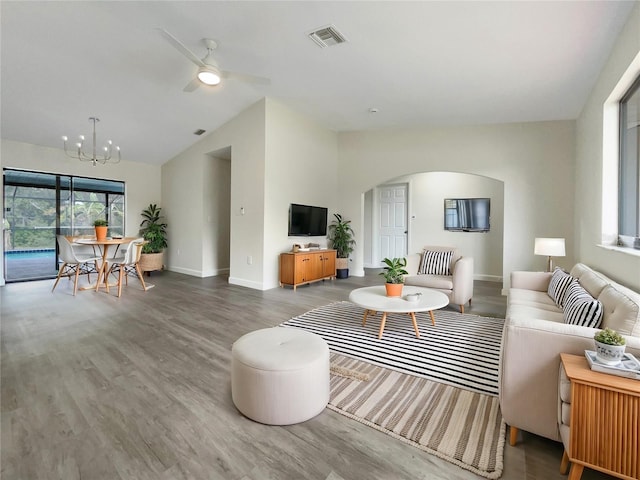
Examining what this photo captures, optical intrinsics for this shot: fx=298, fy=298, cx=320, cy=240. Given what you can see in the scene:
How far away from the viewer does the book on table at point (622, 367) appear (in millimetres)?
1206

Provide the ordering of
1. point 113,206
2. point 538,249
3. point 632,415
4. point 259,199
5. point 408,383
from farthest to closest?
point 113,206, point 259,199, point 538,249, point 408,383, point 632,415

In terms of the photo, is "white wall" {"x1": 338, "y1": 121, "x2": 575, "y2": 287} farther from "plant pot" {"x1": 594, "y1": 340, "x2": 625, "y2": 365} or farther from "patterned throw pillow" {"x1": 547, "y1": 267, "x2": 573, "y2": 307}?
"plant pot" {"x1": 594, "y1": 340, "x2": 625, "y2": 365}

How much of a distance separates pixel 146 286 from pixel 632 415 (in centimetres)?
595

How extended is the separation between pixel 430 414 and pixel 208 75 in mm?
3768

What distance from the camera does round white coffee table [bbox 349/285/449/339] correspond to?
2.79 m

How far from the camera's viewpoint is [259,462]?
141cm

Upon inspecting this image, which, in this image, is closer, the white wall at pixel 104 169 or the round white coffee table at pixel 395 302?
the round white coffee table at pixel 395 302

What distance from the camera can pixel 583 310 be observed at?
1908 millimetres

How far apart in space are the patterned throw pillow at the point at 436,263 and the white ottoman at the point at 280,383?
2.99 m

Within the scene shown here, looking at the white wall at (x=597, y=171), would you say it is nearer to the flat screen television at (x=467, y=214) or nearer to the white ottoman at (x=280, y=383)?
the flat screen television at (x=467, y=214)

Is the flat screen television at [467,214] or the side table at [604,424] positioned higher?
the flat screen television at [467,214]

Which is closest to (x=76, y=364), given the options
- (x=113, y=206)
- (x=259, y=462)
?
(x=259, y=462)

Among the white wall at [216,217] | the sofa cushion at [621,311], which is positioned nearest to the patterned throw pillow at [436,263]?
the sofa cushion at [621,311]

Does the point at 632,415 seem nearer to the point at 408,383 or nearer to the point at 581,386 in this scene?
the point at 581,386
